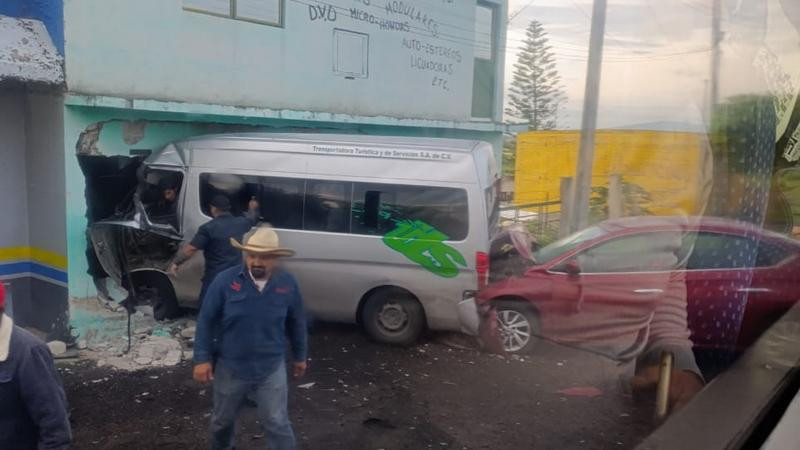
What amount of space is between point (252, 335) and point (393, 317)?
158cm

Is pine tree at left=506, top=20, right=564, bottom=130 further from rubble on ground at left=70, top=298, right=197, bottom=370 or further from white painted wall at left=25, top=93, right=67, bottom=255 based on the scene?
white painted wall at left=25, top=93, right=67, bottom=255

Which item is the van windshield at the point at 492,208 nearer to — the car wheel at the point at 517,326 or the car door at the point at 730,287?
the car wheel at the point at 517,326

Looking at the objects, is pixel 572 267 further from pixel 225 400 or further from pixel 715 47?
pixel 225 400

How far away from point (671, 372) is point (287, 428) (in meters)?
1.47

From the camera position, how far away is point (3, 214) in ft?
13.3

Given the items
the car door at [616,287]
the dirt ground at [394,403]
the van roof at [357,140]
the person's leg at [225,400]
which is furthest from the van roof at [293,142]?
the person's leg at [225,400]

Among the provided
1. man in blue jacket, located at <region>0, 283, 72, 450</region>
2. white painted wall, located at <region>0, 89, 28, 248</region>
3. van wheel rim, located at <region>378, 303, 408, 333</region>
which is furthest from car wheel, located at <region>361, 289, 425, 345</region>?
man in blue jacket, located at <region>0, 283, 72, 450</region>

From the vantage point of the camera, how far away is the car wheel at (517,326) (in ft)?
11.6

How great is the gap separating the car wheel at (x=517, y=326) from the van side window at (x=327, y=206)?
0.96 metres

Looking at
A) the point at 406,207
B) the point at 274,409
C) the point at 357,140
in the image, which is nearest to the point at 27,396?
the point at 274,409

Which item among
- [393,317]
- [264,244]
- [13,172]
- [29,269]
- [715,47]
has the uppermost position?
[715,47]

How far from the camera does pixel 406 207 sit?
3.69m

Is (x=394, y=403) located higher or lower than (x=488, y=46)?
lower

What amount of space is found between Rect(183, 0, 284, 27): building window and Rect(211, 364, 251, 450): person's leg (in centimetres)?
162
